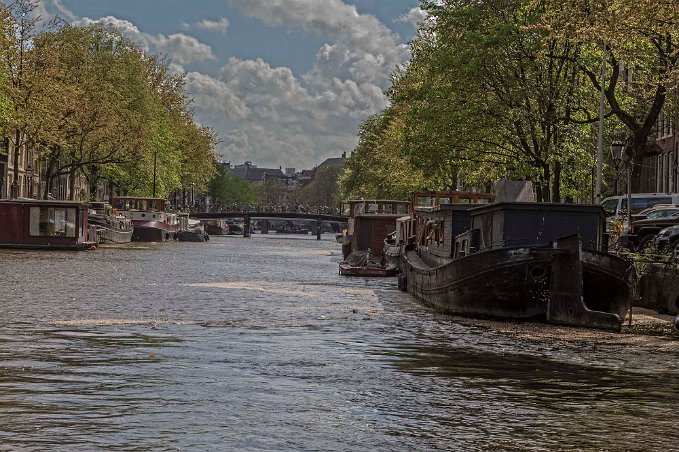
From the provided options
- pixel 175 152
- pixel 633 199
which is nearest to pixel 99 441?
pixel 633 199

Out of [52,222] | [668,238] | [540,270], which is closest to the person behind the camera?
[540,270]

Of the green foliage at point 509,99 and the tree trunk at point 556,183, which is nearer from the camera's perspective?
the green foliage at point 509,99

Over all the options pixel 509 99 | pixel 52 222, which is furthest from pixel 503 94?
pixel 52 222

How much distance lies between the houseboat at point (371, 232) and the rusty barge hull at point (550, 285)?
27.3 meters

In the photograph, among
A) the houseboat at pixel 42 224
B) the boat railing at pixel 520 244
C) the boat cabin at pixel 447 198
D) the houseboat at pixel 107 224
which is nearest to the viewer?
the boat railing at pixel 520 244

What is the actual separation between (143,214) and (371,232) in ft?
127

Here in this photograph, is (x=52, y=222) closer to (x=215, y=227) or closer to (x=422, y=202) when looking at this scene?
(x=422, y=202)

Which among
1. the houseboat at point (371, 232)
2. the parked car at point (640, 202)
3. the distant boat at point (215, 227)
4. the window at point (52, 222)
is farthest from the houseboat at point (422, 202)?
the distant boat at point (215, 227)

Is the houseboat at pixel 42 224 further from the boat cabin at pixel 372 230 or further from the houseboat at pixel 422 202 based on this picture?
the houseboat at pixel 422 202

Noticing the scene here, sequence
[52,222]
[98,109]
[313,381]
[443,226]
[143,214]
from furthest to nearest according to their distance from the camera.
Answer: [143,214] → [98,109] → [52,222] → [443,226] → [313,381]

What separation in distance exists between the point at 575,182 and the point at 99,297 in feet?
88.3

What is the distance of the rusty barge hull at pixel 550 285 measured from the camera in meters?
26.7

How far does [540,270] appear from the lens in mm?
27203

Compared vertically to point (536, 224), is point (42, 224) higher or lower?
lower
